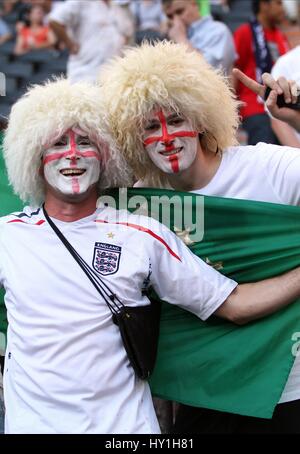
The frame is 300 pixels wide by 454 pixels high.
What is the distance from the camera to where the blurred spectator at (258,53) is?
6.19 metres

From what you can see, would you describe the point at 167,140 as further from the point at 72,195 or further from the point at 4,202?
the point at 4,202

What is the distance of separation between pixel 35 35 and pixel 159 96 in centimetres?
789

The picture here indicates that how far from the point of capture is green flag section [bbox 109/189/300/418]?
3.45 m

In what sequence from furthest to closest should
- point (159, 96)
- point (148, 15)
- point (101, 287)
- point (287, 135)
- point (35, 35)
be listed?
point (35, 35) < point (148, 15) < point (287, 135) < point (159, 96) < point (101, 287)

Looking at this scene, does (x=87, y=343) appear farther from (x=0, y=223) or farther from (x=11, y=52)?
(x=11, y=52)

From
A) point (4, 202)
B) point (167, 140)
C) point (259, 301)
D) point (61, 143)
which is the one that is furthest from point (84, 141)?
point (259, 301)

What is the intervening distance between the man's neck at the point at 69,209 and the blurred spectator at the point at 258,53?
2.95 meters

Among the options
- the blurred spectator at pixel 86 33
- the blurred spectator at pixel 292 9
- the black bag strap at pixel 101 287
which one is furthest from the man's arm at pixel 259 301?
the blurred spectator at pixel 86 33

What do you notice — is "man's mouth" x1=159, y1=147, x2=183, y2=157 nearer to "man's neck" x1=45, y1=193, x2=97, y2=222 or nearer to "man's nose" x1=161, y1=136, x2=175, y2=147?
"man's nose" x1=161, y1=136, x2=175, y2=147

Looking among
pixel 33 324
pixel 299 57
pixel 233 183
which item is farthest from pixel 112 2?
pixel 33 324

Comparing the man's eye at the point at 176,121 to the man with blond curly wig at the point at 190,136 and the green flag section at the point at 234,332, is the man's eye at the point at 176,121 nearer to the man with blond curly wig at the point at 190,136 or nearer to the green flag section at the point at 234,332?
the man with blond curly wig at the point at 190,136

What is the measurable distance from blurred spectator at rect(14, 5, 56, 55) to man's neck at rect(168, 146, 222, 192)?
754cm

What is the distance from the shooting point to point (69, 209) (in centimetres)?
336

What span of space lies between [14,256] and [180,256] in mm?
630
